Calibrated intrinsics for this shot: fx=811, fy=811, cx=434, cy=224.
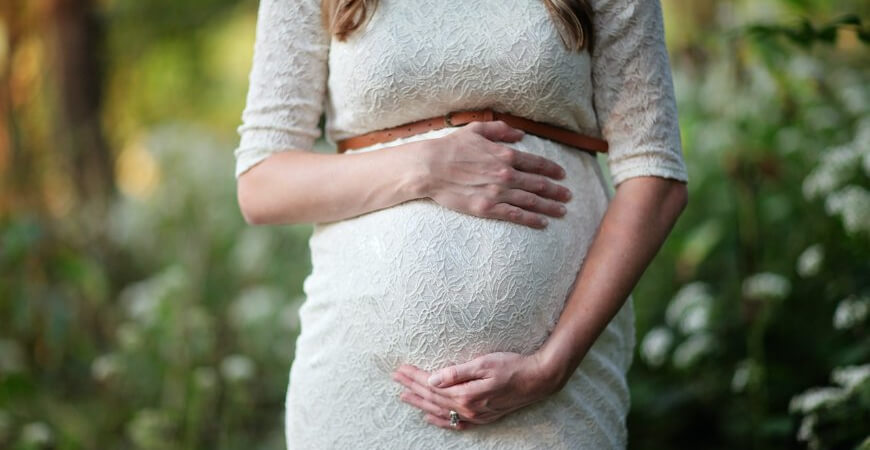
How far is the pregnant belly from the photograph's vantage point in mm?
1399

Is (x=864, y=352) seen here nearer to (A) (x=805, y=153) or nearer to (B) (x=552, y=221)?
(A) (x=805, y=153)

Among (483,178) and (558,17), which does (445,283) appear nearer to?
(483,178)

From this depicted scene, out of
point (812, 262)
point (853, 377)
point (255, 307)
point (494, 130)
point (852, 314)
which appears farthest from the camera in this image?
point (255, 307)

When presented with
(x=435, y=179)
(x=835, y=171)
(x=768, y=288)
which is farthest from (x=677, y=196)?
(x=835, y=171)

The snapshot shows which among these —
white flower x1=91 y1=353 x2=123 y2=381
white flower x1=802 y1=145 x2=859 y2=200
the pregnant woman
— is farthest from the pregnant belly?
white flower x1=91 y1=353 x2=123 y2=381

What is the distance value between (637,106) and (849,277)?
1.48 metres

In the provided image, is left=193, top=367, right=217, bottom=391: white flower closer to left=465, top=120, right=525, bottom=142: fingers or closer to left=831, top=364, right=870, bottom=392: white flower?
left=465, top=120, right=525, bottom=142: fingers

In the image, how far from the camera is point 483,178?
4.69 feet

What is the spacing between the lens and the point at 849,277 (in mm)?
2574

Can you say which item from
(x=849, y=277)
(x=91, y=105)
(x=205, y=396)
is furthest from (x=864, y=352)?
(x=91, y=105)

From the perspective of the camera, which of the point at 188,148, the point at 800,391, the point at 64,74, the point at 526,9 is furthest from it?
the point at 64,74

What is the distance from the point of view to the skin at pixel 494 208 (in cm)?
138

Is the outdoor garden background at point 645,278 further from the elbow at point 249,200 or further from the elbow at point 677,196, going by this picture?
the elbow at point 249,200

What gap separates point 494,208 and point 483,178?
0.18 feet
